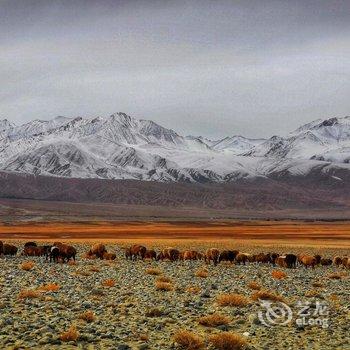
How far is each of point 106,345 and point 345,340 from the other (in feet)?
20.1

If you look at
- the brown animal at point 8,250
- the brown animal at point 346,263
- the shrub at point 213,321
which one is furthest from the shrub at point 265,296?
the brown animal at point 8,250

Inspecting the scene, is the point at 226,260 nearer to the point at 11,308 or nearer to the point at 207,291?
the point at 207,291

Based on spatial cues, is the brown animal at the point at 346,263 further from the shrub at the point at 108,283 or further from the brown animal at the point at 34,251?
the brown animal at the point at 34,251

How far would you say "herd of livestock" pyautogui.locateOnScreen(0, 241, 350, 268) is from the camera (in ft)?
114

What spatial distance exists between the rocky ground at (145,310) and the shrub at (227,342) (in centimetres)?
18

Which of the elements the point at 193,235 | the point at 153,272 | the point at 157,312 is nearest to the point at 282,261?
the point at 153,272

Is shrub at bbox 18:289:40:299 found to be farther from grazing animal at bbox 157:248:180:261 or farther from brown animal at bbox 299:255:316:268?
brown animal at bbox 299:255:316:268

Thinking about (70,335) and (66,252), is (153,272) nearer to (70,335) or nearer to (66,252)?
(66,252)

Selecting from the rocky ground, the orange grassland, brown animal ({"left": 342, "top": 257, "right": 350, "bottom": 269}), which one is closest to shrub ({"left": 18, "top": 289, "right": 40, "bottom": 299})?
the rocky ground

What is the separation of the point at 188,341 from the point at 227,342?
94 centimetres

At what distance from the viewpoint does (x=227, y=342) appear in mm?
12656

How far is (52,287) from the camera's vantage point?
19922 mm

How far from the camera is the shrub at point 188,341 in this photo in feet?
41.2

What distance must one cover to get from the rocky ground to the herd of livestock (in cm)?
808
